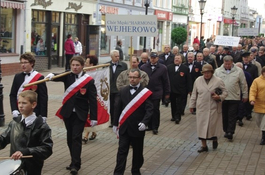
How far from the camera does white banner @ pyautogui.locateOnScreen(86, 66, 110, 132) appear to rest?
32.8 feet

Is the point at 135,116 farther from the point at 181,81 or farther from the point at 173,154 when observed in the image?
the point at 181,81

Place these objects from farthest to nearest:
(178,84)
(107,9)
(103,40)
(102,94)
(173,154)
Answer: (103,40) < (107,9) < (178,84) < (102,94) < (173,154)

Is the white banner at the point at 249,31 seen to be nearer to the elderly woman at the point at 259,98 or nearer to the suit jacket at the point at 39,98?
the elderly woman at the point at 259,98

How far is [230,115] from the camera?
36.7 feet

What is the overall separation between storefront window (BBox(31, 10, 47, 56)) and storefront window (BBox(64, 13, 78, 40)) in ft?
7.38

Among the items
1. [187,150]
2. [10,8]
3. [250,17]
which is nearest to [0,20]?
[10,8]

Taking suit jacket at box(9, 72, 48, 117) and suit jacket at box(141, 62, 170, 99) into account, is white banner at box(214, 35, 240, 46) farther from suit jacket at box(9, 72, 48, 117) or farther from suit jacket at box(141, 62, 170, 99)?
suit jacket at box(9, 72, 48, 117)

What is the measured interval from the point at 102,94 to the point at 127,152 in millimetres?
2886

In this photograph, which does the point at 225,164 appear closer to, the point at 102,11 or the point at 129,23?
the point at 129,23

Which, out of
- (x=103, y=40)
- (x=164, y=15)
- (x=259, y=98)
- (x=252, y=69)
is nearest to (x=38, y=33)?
(x=103, y=40)

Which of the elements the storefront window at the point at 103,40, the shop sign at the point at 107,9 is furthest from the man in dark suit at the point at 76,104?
the storefront window at the point at 103,40

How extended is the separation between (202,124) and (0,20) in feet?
48.8

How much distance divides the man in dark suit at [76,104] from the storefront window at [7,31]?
16412 millimetres

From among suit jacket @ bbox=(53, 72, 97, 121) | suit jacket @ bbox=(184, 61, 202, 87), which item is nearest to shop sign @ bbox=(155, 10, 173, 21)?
suit jacket @ bbox=(184, 61, 202, 87)
